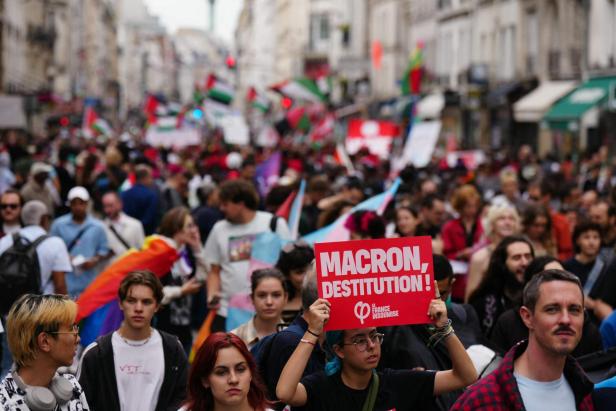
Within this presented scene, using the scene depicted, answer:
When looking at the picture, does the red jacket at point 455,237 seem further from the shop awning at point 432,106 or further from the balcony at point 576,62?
the shop awning at point 432,106

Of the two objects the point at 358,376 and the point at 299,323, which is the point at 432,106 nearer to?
the point at 299,323

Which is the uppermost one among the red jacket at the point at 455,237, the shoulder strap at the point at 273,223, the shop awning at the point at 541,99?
the shop awning at the point at 541,99

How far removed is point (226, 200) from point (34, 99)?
1604 inches

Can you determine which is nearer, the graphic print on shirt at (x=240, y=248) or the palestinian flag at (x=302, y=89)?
the graphic print on shirt at (x=240, y=248)

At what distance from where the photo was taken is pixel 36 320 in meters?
5.14

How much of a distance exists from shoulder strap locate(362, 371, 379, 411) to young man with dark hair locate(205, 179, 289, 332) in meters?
3.73

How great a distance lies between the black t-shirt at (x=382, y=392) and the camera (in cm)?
509

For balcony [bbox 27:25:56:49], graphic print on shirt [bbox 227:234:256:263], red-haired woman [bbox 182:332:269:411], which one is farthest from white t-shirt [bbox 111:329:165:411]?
balcony [bbox 27:25:56:49]

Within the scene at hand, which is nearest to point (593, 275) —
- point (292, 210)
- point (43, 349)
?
point (292, 210)

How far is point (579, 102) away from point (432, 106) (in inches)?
719

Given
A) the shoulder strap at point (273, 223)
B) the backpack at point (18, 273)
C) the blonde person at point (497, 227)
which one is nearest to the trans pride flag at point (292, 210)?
the shoulder strap at point (273, 223)

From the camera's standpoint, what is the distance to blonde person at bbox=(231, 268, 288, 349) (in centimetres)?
675

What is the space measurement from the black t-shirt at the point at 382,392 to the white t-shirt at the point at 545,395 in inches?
33.5

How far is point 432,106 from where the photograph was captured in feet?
159
